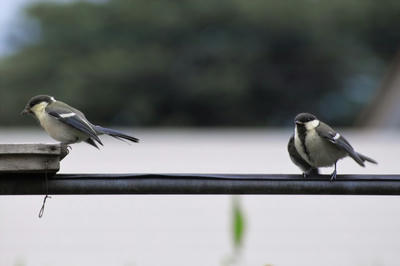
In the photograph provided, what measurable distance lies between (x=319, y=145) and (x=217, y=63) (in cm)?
3302

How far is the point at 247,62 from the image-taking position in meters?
38.3

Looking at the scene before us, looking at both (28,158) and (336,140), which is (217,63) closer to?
(336,140)

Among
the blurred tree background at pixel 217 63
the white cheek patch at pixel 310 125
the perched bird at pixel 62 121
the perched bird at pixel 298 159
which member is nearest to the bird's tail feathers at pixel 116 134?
the perched bird at pixel 62 121

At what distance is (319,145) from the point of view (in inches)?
203

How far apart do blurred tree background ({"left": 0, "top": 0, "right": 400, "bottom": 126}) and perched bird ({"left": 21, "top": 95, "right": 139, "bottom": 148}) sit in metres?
30.7

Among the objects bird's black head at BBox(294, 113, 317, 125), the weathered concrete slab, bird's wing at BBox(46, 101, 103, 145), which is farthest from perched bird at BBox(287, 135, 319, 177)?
the weathered concrete slab

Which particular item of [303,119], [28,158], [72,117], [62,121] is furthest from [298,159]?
[28,158]

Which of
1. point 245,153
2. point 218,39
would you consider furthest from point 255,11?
point 245,153

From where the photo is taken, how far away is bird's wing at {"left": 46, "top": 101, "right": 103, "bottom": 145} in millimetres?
5609

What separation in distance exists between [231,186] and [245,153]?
9.59 meters

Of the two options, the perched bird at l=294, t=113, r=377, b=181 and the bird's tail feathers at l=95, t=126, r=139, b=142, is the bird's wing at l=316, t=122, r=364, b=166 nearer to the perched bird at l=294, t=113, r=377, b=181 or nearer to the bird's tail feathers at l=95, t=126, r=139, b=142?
the perched bird at l=294, t=113, r=377, b=181

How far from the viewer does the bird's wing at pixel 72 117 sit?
5.61 metres
